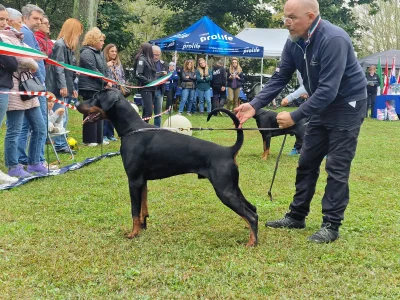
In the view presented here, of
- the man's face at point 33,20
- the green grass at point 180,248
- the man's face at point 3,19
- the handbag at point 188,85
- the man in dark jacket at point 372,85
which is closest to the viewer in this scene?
the green grass at point 180,248

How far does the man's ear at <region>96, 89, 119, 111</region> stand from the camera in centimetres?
420

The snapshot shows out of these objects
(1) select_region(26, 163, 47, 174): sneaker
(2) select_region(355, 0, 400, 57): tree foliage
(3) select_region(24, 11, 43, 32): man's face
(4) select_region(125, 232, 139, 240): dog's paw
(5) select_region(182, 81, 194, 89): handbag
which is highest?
(2) select_region(355, 0, 400, 57): tree foliage

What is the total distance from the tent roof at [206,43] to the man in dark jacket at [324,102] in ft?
43.1

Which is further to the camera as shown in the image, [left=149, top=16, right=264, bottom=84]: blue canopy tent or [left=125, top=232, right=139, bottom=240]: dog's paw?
[left=149, top=16, right=264, bottom=84]: blue canopy tent

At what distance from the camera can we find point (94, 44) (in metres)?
8.51

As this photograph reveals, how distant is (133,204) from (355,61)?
2.39 metres

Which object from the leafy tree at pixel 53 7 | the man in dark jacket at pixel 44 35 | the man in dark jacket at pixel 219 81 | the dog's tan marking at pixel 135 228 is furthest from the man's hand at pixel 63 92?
the leafy tree at pixel 53 7

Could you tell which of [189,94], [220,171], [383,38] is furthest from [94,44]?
[383,38]

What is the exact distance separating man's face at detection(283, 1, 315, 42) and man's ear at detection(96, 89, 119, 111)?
5.62 ft

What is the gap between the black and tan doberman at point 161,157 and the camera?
12.7 ft

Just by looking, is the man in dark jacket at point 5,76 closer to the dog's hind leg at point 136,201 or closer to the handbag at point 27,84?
the handbag at point 27,84

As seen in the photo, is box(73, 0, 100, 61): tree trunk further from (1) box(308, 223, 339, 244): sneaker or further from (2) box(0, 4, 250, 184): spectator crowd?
(1) box(308, 223, 339, 244): sneaker

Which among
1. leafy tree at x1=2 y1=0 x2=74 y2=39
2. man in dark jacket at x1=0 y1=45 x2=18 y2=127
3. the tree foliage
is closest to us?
man in dark jacket at x1=0 y1=45 x2=18 y2=127

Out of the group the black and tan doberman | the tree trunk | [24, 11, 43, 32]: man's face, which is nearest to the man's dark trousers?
the black and tan doberman
